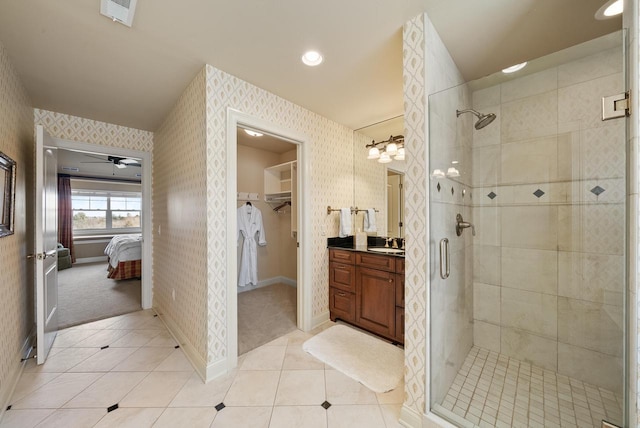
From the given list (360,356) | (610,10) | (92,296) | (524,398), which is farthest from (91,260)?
(610,10)

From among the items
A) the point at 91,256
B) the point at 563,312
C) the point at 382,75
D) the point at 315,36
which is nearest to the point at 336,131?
the point at 382,75

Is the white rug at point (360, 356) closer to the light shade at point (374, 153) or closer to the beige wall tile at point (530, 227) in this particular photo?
the beige wall tile at point (530, 227)

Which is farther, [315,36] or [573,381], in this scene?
[573,381]

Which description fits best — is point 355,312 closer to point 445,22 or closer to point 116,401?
point 116,401

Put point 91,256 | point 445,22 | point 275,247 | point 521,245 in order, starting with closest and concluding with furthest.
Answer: point 445,22 → point 521,245 → point 275,247 → point 91,256

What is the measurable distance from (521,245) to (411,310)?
1.25 meters

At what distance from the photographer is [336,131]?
305cm

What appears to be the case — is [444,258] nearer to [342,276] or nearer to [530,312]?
[530,312]

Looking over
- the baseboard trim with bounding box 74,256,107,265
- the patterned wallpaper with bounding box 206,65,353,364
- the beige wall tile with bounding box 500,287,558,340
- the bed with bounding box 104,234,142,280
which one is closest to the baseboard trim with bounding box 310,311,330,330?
the patterned wallpaper with bounding box 206,65,353,364

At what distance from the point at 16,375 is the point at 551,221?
4.25 meters

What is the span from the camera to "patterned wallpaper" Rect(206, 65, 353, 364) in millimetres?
1900

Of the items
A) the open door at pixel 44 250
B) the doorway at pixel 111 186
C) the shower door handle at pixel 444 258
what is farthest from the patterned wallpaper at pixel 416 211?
the doorway at pixel 111 186

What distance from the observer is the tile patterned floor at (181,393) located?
1.51 metres

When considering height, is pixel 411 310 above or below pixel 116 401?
above
